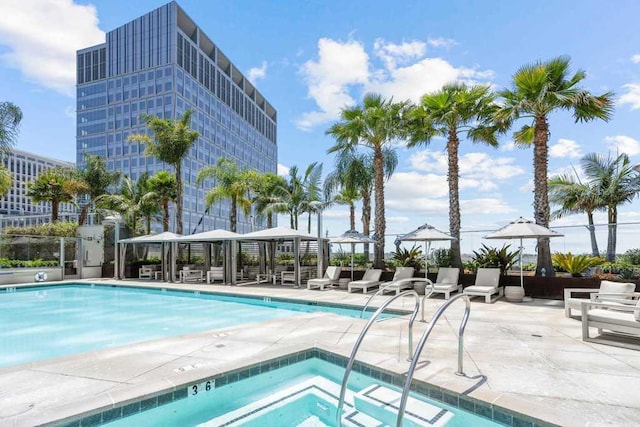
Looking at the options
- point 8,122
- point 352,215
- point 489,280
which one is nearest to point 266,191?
point 352,215

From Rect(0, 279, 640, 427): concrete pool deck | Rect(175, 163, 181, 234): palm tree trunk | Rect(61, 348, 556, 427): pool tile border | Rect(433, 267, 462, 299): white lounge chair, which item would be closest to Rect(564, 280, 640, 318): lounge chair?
Rect(0, 279, 640, 427): concrete pool deck

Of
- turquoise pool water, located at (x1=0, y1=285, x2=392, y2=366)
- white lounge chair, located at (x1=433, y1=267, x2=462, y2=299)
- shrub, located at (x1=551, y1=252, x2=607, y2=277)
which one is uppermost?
shrub, located at (x1=551, y1=252, x2=607, y2=277)

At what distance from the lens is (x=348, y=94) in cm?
1806

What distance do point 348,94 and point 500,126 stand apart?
7648 millimetres

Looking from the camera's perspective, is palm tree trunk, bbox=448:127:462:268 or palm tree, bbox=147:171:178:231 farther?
palm tree, bbox=147:171:178:231

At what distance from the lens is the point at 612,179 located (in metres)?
17.2

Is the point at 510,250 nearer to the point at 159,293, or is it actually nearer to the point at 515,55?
the point at 515,55

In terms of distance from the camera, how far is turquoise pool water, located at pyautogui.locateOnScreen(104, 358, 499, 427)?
3598 mm

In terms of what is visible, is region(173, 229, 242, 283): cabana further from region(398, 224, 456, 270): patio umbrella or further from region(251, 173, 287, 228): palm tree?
region(398, 224, 456, 270): patio umbrella

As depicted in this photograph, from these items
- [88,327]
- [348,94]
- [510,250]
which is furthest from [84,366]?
[348,94]

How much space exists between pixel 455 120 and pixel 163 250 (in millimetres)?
14405

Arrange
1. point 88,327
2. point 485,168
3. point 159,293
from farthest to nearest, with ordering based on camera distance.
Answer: point 485,168, point 159,293, point 88,327

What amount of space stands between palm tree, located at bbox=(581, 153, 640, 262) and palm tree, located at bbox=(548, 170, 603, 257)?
316 mm

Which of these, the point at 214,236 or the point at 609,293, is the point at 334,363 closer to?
the point at 609,293
